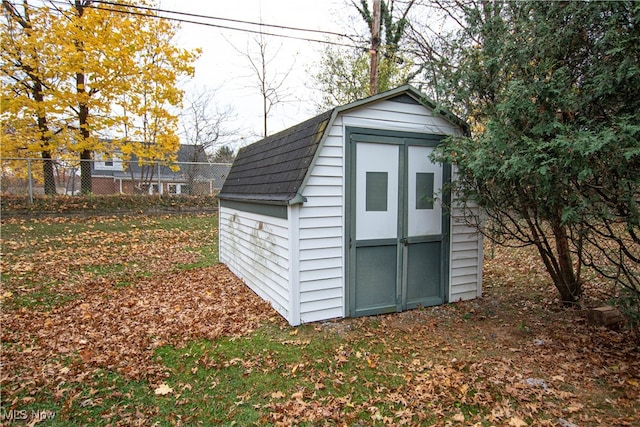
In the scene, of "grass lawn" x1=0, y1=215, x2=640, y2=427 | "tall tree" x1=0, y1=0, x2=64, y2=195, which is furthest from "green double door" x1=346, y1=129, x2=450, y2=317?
"tall tree" x1=0, y1=0, x2=64, y2=195

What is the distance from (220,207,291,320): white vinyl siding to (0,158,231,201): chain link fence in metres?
7.49

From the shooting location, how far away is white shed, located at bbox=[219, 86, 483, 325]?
443cm

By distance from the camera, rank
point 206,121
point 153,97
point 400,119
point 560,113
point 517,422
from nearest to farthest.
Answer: point 517,422
point 560,113
point 400,119
point 153,97
point 206,121

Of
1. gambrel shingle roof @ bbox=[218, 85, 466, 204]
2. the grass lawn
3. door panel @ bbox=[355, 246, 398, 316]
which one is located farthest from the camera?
door panel @ bbox=[355, 246, 398, 316]

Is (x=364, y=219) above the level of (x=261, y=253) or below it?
above

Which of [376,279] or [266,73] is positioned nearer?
[376,279]

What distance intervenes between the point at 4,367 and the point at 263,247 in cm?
315

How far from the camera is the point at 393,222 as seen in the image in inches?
191

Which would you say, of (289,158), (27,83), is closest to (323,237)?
(289,158)

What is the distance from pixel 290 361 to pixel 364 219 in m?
2.06

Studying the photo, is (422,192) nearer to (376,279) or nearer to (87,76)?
(376,279)

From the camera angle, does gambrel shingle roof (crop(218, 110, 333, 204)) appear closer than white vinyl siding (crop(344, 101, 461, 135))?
Yes

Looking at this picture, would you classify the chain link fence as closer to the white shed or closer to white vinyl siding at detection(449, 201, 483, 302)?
the white shed

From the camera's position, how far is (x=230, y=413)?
2834 mm
